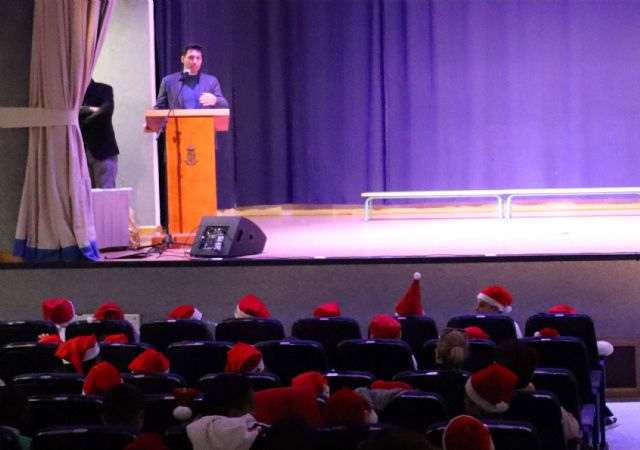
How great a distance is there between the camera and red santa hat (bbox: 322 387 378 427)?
4340mm

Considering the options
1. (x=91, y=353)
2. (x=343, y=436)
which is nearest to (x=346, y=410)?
(x=343, y=436)

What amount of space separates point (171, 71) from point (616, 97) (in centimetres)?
506

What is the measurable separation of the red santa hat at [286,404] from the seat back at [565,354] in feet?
5.33

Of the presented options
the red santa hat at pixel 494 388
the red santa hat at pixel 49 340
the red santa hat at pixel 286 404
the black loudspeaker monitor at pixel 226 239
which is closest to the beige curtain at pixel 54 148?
the black loudspeaker monitor at pixel 226 239

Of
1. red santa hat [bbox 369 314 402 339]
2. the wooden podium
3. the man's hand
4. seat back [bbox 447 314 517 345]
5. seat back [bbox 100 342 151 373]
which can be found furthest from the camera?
the man's hand

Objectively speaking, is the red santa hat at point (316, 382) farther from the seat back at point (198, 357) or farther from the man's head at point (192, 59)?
the man's head at point (192, 59)

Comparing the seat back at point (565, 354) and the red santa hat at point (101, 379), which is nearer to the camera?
the red santa hat at point (101, 379)

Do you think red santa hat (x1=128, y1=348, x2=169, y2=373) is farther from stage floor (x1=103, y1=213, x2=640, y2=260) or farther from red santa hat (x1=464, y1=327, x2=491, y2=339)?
stage floor (x1=103, y1=213, x2=640, y2=260)

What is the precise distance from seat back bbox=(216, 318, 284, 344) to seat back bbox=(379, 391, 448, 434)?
2.11 m

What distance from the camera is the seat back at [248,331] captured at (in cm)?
680

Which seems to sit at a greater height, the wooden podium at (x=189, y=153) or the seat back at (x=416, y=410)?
the wooden podium at (x=189, y=153)

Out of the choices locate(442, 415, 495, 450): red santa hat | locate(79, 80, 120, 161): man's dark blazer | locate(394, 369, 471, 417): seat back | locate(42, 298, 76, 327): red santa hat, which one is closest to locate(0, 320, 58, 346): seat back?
locate(42, 298, 76, 327): red santa hat

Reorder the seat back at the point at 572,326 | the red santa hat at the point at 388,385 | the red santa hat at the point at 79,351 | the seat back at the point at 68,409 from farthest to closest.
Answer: the seat back at the point at 572,326 < the red santa hat at the point at 79,351 < the red santa hat at the point at 388,385 < the seat back at the point at 68,409

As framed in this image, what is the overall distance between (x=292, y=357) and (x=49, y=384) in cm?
128
